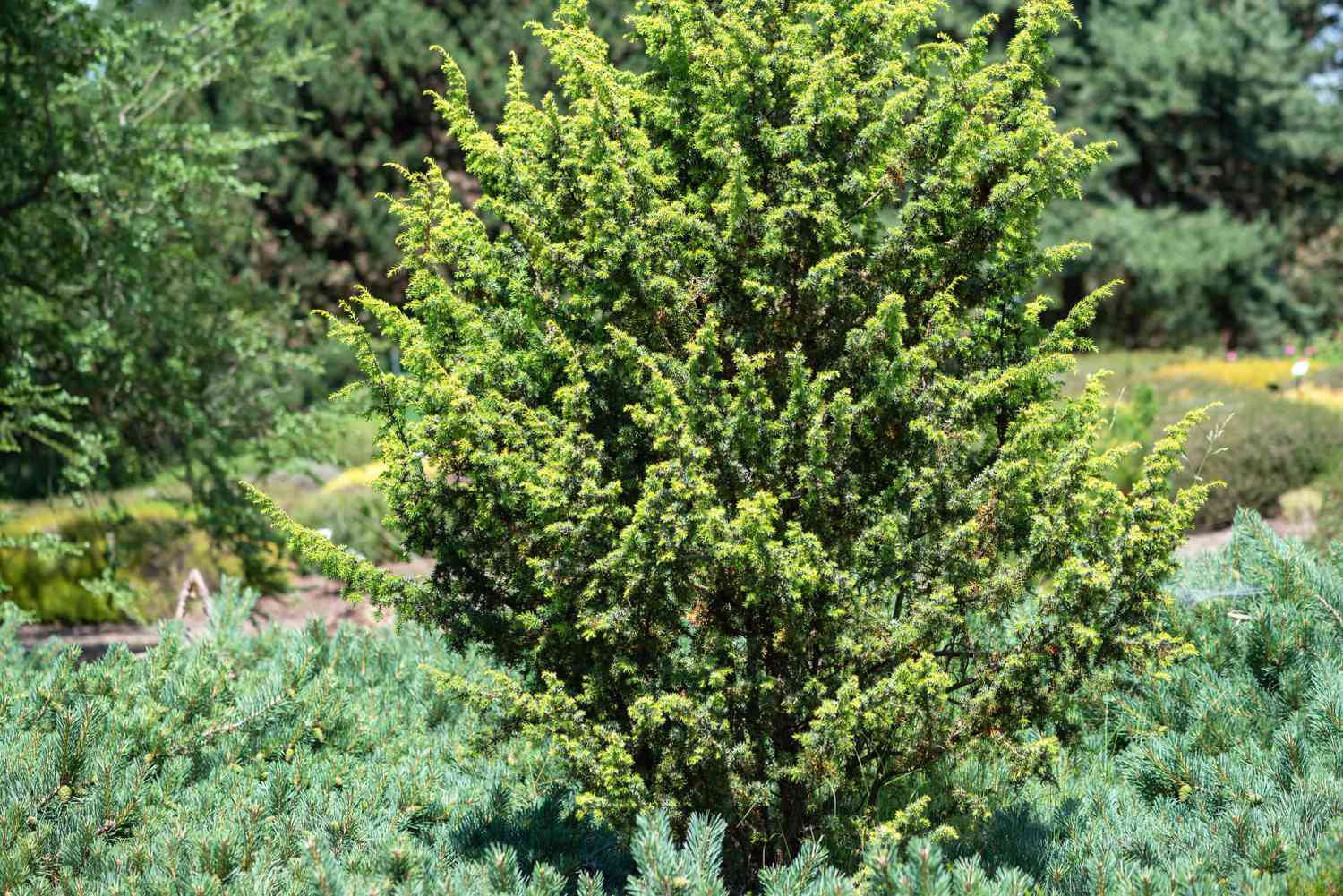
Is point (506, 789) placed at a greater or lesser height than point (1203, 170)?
greater

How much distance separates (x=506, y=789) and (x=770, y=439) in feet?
5.20

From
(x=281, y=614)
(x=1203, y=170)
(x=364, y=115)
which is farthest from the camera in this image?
(x=1203, y=170)

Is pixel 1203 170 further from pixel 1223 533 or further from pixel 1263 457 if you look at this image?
pixel 1223 533

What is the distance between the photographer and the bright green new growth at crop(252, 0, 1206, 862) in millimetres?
3010

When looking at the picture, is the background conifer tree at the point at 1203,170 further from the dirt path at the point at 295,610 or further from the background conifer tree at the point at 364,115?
the dirt path at the point at 295,610

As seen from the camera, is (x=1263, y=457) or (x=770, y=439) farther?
(x=1263, y=457)

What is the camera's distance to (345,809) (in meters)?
3.46

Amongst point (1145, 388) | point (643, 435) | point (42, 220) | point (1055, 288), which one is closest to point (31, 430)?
point (42, 220)

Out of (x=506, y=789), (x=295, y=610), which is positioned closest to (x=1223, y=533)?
(x=295, y=610)

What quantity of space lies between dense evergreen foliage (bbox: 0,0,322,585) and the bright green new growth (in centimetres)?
523

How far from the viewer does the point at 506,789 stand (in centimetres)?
389

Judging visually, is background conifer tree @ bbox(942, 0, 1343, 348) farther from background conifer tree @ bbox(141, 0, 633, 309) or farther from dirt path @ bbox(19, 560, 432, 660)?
dirt path @ bbox(19, 560, 432, 660)

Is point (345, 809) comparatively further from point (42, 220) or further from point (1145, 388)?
point (1145, 388)

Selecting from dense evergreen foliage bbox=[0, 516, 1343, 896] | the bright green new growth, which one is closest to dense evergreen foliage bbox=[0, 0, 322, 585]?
dense evergreen foliage bbox=[0, 516, 1343, 896]
